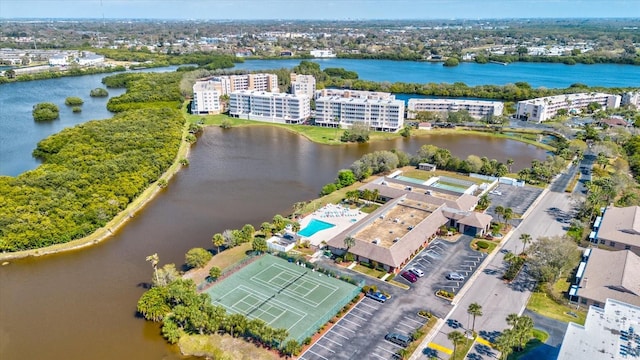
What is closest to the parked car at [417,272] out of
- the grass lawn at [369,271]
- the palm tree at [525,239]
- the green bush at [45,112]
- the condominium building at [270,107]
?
the grass lawn at [369,271]

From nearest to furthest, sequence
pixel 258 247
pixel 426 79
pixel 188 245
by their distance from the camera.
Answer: pixel 258 247, pixel 188 245, pixel 426 79

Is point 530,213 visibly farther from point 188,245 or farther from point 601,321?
point 188,245

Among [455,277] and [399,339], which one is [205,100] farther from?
[399,339]

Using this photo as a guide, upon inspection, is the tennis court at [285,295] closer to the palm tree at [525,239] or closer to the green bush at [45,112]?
the palm tree at [525,239]

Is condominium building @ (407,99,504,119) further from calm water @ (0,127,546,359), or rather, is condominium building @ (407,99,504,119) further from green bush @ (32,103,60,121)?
green bush @ (32,103,60,121)

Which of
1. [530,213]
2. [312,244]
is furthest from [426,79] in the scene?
[312,244]
